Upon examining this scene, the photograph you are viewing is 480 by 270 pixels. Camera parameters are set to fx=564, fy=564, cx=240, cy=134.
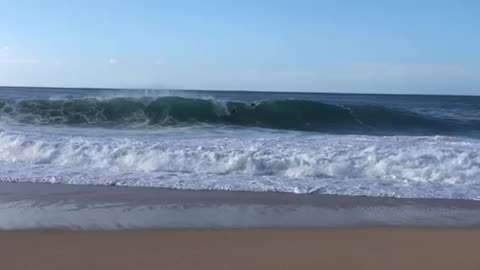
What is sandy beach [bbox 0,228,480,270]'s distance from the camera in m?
4.03

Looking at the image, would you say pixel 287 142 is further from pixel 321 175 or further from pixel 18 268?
pixel 18 268

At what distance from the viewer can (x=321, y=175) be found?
8133 mm

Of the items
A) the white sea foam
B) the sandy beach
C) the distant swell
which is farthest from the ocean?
the distant swell

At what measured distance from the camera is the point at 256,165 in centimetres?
841

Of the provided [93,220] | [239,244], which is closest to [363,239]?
[239,244]

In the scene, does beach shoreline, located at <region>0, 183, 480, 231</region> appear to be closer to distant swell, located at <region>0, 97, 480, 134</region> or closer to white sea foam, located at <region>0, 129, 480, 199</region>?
white sea foam, located at <region>0, 129, 480, 199</region>

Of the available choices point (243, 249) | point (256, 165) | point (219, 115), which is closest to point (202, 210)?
point (243, 249)

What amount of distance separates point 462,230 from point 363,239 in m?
1.13

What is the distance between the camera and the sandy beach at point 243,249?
4.03 meters

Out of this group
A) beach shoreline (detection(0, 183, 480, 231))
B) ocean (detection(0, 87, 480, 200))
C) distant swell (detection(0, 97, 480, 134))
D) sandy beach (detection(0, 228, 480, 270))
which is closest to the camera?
sandy beach (detection(0, 228, 480, 270))

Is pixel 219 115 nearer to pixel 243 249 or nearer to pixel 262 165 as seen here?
pixel 262 165

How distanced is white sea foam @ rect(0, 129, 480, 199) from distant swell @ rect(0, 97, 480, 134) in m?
6.73

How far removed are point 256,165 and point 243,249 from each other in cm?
403

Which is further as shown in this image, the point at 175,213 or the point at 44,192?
the point at 44,192
